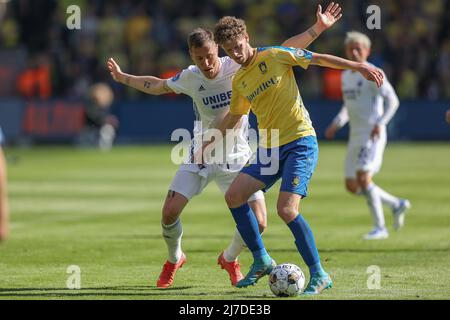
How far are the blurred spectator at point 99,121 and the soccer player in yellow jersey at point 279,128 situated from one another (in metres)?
23.0

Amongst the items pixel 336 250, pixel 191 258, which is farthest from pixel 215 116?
pixel 336 250

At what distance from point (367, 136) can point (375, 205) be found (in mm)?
1038

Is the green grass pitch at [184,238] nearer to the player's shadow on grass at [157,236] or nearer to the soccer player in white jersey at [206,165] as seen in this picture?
the player's shadow on grass at [157,236]

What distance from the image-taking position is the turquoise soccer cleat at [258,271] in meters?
9.57

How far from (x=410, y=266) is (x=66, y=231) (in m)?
5.51

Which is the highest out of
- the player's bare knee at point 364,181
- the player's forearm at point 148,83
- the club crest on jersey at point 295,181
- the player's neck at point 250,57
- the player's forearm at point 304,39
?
the player's forearm at point 304,39

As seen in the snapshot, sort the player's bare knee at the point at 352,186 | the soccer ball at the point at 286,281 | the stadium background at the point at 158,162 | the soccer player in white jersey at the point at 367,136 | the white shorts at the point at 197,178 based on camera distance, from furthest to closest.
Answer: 1. the player's bare knee at the point at 352,186
2. the soccer player in white jersey at the point at 367,136
3. the stadium background at the point at 158,162
4. the white shorts at the point at 197,178
5. the soccer ball at the point at 286,281

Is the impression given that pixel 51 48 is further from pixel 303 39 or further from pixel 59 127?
pixel 303 39

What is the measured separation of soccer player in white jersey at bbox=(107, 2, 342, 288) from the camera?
9977 millimetres

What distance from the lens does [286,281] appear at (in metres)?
8.92

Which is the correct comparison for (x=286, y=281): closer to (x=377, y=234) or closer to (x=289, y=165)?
(x=289, y=165)


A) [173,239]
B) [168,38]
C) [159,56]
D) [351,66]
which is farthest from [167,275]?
[168,38]

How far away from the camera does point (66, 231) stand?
14.4m

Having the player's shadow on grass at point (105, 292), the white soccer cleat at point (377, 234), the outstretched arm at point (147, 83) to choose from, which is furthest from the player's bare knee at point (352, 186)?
the player's shadow on grass at point (105, 292)
